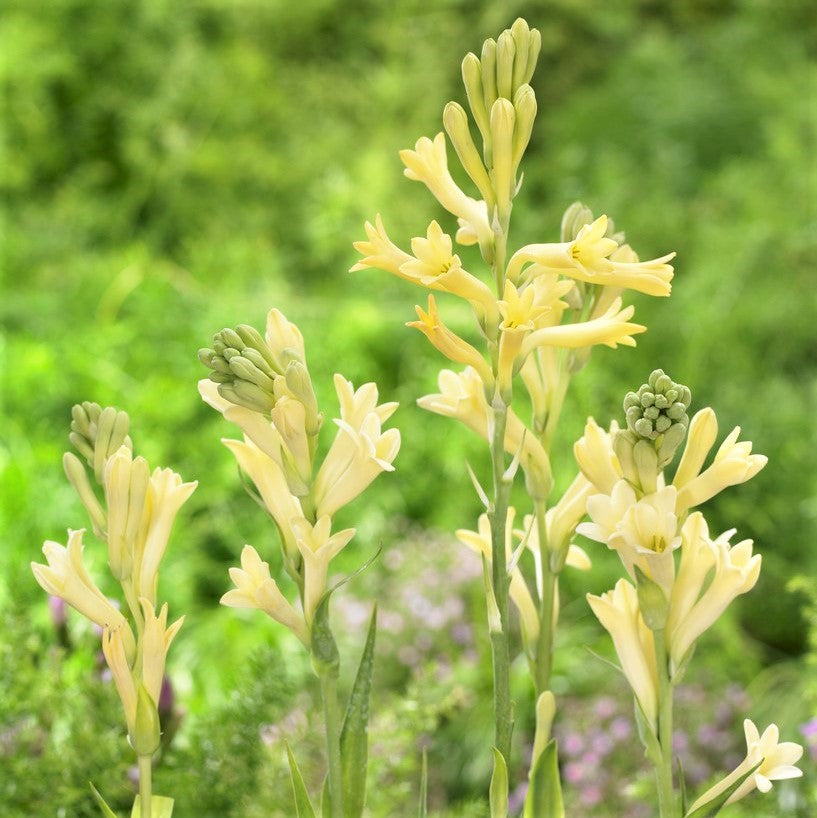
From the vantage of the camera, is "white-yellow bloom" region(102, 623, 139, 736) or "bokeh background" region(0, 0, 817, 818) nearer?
"white-yellow bloom" region(102, 623, 139, 736)

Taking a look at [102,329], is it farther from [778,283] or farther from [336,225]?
[778,283]

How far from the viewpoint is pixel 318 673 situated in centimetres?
37

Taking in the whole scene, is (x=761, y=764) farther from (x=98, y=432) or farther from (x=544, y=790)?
(x=98, y=432)

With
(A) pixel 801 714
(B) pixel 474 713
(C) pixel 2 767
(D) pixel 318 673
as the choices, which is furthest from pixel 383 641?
(D) pixel 318 673

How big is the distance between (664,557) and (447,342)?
3.6 inches

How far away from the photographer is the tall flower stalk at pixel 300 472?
35cm

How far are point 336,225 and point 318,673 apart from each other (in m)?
1.73

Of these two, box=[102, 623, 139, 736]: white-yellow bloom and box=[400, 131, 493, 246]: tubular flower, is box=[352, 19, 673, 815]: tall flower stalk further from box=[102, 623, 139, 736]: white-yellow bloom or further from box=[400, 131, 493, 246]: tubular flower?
box=[102, 623, 139, 736]: white-yellow bloom

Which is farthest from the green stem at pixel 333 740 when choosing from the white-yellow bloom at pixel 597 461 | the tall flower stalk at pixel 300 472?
the white-yellow bloom at pixel 597 461

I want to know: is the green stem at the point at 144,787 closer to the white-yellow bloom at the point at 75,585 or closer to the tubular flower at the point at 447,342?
the white-yellow bloom at the point at 75,585

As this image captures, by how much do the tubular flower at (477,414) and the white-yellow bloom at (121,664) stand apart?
0.12m

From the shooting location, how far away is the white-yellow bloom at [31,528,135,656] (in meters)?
0.37

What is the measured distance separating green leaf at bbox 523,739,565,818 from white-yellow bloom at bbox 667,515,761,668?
0.05m

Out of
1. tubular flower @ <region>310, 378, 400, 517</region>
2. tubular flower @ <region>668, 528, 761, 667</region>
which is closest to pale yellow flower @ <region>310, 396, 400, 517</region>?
tubular flower @ <region>310, 378, 400, 517</region>
